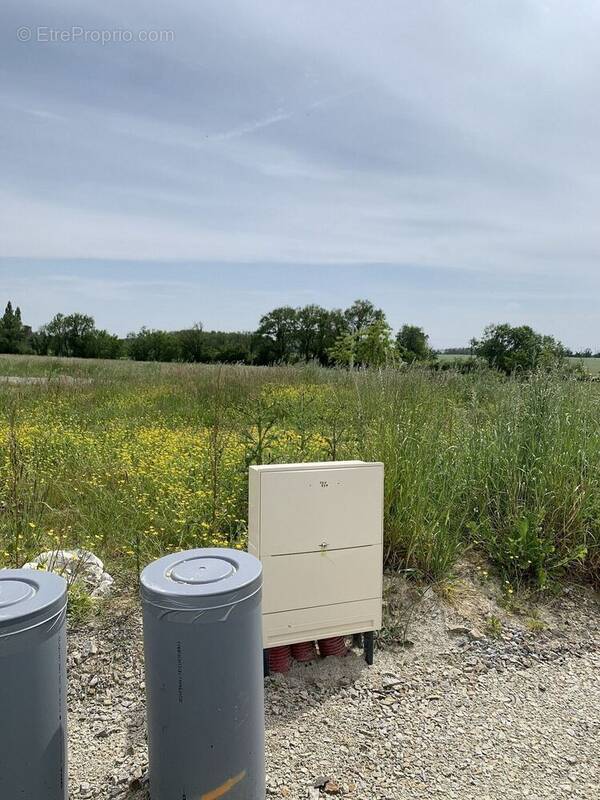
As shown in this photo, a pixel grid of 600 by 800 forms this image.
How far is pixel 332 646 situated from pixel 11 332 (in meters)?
46.0

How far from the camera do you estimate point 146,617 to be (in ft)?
6.33

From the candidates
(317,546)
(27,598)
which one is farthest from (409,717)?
→ (27,598)

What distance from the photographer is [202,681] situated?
1844 millimetres

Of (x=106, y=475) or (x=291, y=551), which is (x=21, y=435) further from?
(x=291, y=551)

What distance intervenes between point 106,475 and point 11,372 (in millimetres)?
11314

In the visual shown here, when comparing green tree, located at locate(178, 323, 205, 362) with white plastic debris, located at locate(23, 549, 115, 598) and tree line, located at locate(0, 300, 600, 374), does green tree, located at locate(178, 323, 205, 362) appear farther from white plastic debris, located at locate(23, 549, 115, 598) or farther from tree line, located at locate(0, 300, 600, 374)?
white plastic debris, located at locate(23, 549, 115, 598)

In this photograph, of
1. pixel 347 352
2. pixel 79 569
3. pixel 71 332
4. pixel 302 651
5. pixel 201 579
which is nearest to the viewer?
pixel 201 579

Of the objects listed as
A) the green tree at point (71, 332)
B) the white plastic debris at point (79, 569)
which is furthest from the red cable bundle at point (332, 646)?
the green tree at point (71, 332)

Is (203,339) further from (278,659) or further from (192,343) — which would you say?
(278,659)

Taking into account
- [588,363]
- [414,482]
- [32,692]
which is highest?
[588,363]

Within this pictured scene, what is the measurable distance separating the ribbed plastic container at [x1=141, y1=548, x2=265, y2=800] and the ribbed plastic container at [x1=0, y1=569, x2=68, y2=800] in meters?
0.29

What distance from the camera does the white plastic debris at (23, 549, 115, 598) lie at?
11.3 feet

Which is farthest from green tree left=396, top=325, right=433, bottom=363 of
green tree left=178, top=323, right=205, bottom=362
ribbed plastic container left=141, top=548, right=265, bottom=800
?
green tree left=178, top=323, right=205, bottom=362

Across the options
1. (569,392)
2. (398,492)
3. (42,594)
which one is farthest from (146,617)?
(569,392)
